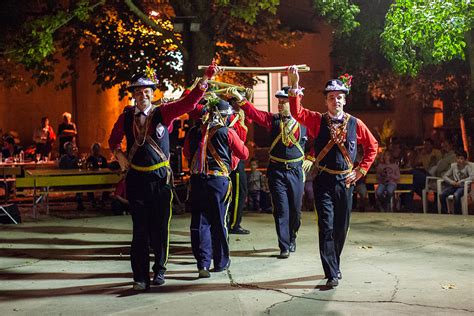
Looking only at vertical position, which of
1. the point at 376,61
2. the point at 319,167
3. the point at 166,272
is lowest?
the point at 166,272

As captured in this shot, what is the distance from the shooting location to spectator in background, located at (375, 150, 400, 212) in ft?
58.2

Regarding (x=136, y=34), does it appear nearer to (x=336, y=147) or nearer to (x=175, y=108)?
(x=175, y=108)

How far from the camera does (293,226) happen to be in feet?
37.0

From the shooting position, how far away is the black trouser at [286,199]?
1090 centimetres

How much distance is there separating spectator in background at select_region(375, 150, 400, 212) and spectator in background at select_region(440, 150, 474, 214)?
103 cm


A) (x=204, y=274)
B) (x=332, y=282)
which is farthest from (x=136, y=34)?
(x=332, y=282)

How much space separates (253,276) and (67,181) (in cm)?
793

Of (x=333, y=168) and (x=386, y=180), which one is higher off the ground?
(x=333, y=168)

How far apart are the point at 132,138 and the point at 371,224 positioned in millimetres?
6317

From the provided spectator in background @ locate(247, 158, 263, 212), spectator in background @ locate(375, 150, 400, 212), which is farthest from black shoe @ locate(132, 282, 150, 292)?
spectator in background @ locate(375, 150, 400, 212)

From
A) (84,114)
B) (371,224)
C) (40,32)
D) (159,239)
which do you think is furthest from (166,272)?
(84,114)

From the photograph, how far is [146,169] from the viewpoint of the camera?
904 cm

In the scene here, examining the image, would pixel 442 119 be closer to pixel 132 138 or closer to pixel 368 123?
pixel 368 123

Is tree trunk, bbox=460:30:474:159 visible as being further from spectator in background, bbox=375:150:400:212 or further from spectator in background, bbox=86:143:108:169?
spectator in background, bbox=86:143:108:169
